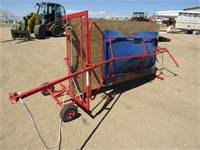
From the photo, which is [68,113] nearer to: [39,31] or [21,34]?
[39,31]

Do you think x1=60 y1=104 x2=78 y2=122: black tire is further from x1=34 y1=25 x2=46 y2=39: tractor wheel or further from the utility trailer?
x1=34 y1=25 x2=46 y2=39: tractor wheel

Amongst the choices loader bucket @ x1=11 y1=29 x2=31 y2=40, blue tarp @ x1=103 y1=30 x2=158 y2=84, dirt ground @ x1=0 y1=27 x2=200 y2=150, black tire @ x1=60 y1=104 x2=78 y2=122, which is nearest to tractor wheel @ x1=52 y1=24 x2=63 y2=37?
loader bucket @ x1=11 y1=29 x2=31 y2=40

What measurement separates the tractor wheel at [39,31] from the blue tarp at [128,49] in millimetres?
9269

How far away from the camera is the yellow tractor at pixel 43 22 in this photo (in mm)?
11539

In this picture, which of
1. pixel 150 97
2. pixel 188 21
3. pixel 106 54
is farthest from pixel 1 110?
pixel 188 21

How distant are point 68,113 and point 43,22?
1114 cm

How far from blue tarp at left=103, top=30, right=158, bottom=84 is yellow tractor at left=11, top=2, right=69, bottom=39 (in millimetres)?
8933

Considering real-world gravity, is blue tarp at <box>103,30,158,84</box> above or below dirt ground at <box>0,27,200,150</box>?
above

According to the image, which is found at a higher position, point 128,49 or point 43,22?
point 43,22

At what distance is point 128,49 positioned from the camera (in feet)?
11.9

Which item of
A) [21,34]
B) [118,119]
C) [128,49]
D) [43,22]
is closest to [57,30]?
[43,22]

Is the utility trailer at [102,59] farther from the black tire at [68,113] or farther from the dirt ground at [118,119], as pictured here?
the dirt ground at [118,119]

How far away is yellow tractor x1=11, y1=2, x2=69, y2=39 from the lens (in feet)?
37.9

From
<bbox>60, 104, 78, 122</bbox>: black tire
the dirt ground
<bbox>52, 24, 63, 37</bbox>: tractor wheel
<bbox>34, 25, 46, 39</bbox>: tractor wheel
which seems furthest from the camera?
<bbox>52, 24, 63, 37</bbox>: tractor wheel
